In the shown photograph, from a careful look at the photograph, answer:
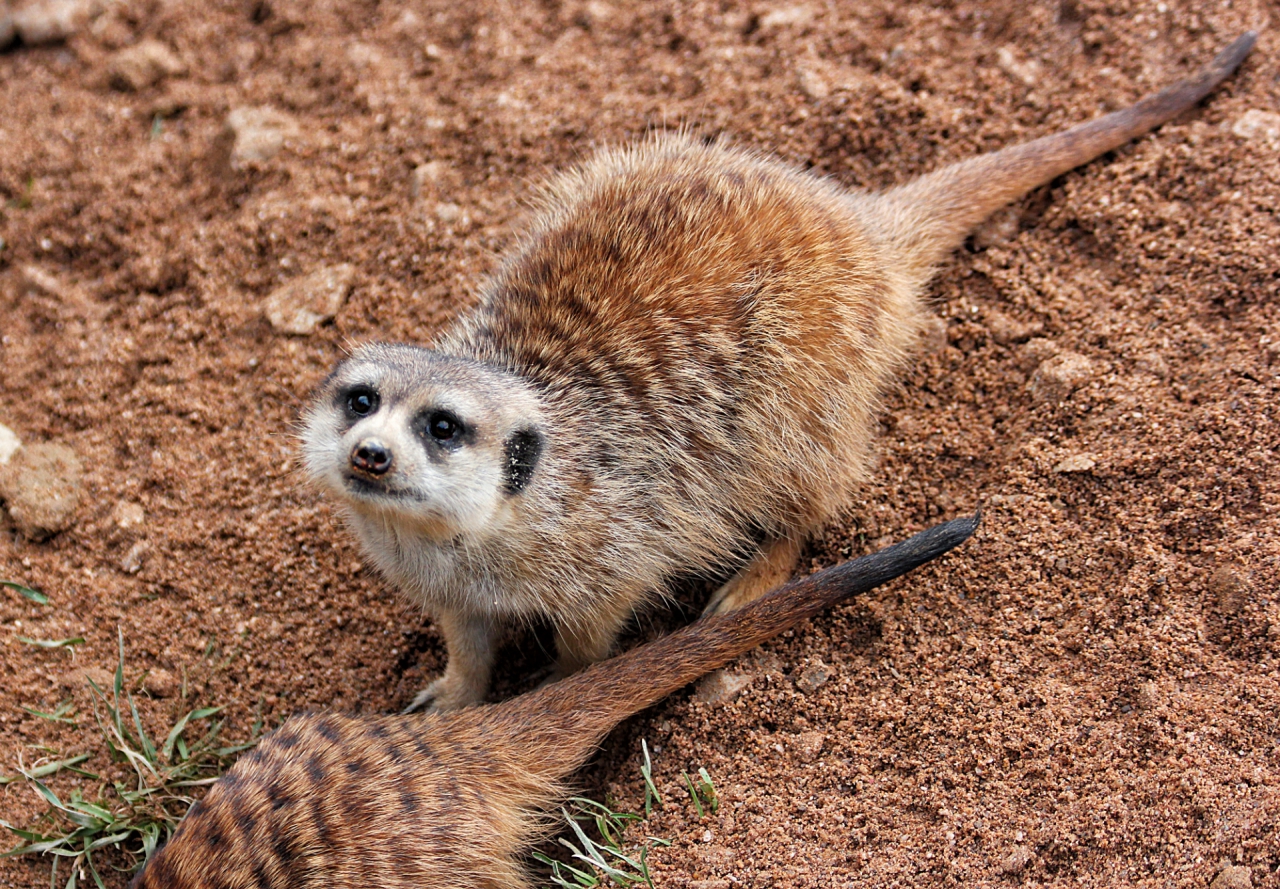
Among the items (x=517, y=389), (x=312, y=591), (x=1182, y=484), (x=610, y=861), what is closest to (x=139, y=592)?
(x=312, y=591)

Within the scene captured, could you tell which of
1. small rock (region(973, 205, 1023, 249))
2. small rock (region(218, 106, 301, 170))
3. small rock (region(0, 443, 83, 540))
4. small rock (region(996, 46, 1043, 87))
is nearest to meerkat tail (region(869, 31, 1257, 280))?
small rock (region(973, 205, 1023, 249))

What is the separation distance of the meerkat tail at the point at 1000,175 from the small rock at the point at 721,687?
1283mm

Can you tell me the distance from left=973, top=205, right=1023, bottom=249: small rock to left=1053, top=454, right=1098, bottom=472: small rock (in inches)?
31.1

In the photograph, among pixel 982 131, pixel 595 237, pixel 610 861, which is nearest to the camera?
pixel 610 861

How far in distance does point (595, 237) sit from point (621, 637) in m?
1.11

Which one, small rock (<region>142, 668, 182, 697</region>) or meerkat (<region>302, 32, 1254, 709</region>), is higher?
meerkat (<region>302, 32, 1254, 709</region>)

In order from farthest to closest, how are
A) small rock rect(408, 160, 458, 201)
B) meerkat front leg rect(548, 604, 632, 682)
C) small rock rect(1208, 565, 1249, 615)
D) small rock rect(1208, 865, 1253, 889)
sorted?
1. small rock rect(408, 160, 458, 201)
2. meerkat front leg rect(548, 604, 632, 682)
3. small rock rect(1208, 565, 1249, 615)
4. small rock rect(1208, 865, 1253, 889)

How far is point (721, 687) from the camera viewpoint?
270 cm

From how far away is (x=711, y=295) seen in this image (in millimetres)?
2777

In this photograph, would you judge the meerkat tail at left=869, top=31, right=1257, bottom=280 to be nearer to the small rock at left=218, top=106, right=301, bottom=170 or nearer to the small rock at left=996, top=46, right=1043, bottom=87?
the small rock at left=996, top=46, right=1043, bottom=87

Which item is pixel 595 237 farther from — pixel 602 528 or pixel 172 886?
pixel 172 886

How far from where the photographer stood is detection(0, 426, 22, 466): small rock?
3.24 m

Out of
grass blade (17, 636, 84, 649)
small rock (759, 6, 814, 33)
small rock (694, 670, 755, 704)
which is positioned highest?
small rock (759, 6, 814, 33)

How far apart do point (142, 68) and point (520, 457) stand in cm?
260
